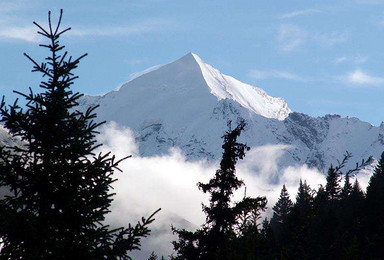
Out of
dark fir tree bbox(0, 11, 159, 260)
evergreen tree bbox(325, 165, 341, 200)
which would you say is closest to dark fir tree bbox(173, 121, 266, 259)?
dark fir tree bbox(0, 11, 159, 260)

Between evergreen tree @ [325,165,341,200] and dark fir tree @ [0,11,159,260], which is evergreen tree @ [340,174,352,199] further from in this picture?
dark fir tree @ [0,11,159,260]

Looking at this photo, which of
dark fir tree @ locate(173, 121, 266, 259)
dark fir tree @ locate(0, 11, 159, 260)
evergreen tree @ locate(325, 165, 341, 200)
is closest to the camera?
evergreen tree @ locate(325, 165, 341, 200)

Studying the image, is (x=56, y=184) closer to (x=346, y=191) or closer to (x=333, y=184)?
(x=333, y=184)

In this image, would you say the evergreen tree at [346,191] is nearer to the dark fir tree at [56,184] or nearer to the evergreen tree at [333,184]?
the evergreen tree at [333,184]

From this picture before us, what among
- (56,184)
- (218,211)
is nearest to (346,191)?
(218,211)

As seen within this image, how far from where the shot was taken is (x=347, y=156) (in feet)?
23.2

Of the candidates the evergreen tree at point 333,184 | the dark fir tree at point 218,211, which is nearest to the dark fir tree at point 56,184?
the evergreen tree at point 333,184

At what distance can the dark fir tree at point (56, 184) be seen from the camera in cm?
877

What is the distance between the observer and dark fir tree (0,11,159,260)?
8.77 m

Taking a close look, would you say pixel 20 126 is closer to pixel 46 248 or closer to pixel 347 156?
pixel 46 248

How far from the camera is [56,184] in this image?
930 cm

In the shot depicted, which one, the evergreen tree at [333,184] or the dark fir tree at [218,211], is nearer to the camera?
the evergreen tree at [333,184]

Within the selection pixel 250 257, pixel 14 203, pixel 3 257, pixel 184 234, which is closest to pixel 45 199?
pixel 14 203

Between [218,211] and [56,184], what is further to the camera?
[218,211]
